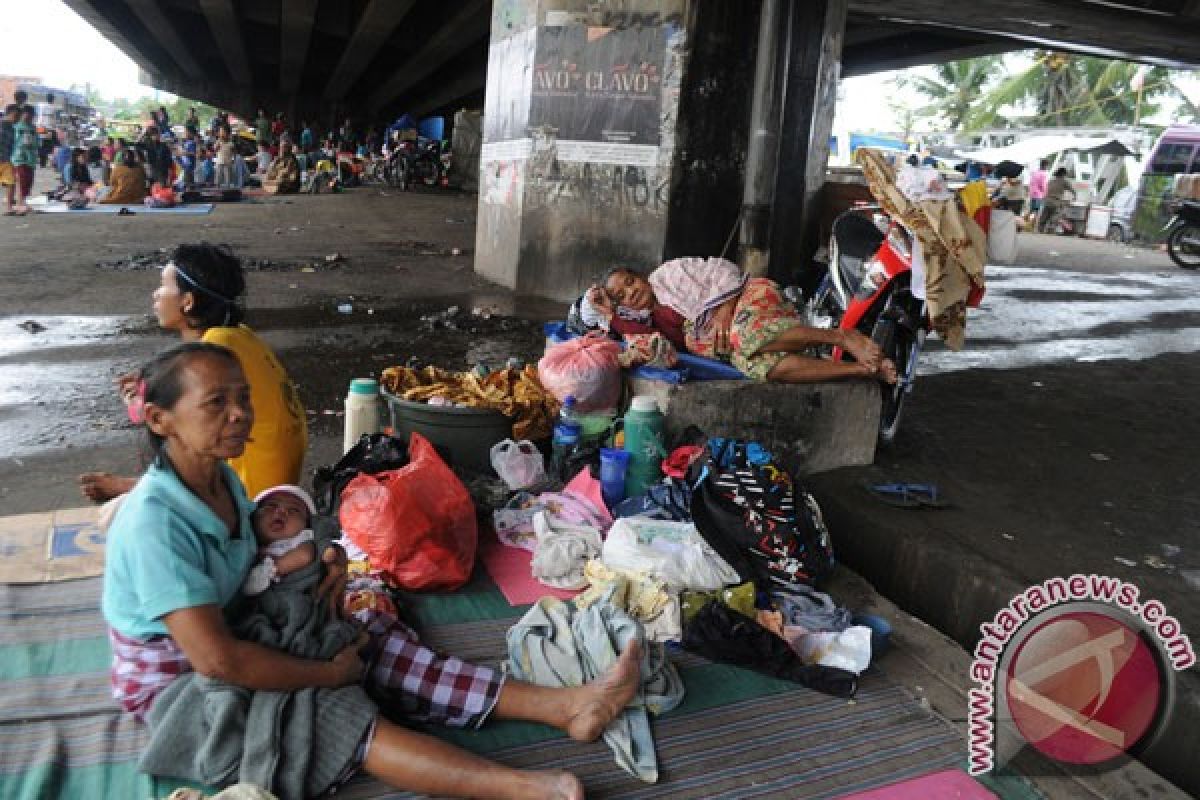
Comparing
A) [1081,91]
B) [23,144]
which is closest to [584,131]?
[23,144]

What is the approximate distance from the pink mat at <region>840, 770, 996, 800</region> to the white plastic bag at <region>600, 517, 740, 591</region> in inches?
36.6

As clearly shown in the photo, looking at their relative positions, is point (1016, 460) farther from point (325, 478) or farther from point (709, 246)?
point (709, 246)

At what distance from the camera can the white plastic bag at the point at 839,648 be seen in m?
2.71

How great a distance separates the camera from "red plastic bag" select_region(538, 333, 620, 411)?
12.8 feet

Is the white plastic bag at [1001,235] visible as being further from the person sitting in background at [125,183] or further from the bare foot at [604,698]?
the person sitting in background at [125,183]

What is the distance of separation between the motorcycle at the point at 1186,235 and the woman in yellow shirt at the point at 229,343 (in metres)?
14.9

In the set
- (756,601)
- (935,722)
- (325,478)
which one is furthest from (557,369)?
(935,722)

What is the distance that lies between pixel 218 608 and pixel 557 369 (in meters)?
2.19

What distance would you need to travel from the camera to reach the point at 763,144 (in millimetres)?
7289

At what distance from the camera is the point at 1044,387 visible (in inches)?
228

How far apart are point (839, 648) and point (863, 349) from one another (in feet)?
5.56

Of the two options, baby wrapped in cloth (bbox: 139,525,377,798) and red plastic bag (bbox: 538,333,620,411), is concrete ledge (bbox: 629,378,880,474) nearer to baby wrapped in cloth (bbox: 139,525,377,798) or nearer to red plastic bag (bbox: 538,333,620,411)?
red plastic bag (bbox: 538,333,620,411)

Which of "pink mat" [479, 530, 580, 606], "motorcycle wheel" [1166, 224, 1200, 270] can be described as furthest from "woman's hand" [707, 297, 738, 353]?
"motorcycle wheel" [1166, 224, 1200, 270]

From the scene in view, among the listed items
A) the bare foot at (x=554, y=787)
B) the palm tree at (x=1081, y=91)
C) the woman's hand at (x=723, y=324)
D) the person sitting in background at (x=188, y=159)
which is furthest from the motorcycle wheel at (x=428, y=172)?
the palm tree at (x=1081, y=91)
